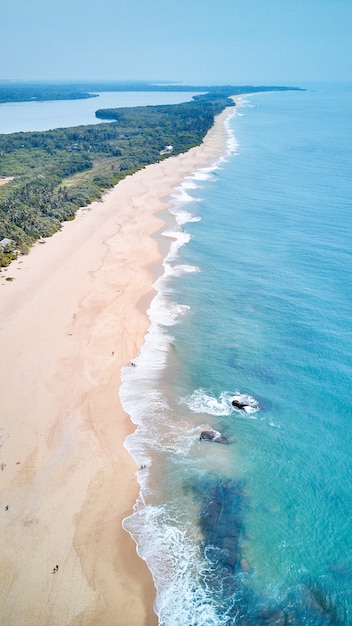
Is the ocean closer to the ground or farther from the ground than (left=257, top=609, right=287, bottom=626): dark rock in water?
farther from the ground

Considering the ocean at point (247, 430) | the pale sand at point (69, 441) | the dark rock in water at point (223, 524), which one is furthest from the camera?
the dark rock in water at point (223, 524)

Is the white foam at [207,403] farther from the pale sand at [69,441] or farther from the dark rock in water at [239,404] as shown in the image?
the pale sand at [69,441]

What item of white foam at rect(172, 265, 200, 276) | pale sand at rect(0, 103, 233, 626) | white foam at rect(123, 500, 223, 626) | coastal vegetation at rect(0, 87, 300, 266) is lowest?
white foam at rect(123, 500, 223, 626)

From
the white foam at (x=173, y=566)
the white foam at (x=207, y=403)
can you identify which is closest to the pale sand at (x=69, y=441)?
the white foam at (x=173, y=566)

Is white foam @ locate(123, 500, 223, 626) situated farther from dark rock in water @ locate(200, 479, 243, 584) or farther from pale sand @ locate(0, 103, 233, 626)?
dark rock in water @ locate(200, 479, 243, 584)

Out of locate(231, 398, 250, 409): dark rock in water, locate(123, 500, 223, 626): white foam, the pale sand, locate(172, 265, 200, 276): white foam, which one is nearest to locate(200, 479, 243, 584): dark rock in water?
locate(123, 500, 223, 626): white foam

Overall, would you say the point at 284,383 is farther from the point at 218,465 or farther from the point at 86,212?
the point at 86,212

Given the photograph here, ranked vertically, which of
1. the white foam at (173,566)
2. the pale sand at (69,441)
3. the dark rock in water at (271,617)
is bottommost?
the dark rock in water at (271,617)
